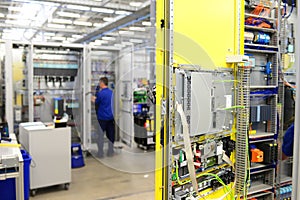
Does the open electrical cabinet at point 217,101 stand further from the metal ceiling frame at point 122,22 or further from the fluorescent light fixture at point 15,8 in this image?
the fluorescent light fixture at point 15,8

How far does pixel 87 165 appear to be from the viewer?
196 inches

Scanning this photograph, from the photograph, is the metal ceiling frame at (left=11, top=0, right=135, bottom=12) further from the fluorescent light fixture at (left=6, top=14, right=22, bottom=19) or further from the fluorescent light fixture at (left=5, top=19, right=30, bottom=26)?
the fluorescent light fixture at (left=5, top=19, right=30, bottom=26)

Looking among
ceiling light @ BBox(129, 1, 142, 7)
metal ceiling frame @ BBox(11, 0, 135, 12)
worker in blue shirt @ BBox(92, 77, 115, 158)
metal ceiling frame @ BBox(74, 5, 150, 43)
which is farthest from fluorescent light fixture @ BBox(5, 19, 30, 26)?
worker in blue shirt @ BBox(92, 77, 115, 158)

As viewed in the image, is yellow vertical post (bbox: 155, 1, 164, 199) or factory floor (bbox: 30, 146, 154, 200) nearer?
yellow vertical post (bbox: 155, 1, 164, 199)

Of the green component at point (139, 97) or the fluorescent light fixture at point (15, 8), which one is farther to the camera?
the fluorescent light fixture at point (15, 8)

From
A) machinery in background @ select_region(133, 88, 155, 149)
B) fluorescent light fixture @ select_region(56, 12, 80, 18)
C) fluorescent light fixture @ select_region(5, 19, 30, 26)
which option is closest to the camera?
machinery in background @ select_region(133, 88, 155, 149)

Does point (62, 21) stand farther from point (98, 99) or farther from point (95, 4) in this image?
point (98, 99)

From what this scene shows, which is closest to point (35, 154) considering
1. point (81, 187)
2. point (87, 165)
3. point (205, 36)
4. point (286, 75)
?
point (81, 187)

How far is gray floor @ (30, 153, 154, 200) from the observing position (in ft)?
11.7

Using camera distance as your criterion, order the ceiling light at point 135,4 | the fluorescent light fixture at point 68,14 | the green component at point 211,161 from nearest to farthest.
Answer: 1. the green component at point 211,161
2. the ceiling light at point 135,4
3. the fluorescent light fixture at point 68,14

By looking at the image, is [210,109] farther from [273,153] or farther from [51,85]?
[51,85]

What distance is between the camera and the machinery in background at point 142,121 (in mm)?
5758

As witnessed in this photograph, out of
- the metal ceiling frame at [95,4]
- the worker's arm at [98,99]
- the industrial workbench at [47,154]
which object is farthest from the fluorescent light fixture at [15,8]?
the industrial workbench at [47,154]

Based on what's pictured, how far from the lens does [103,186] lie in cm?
393
